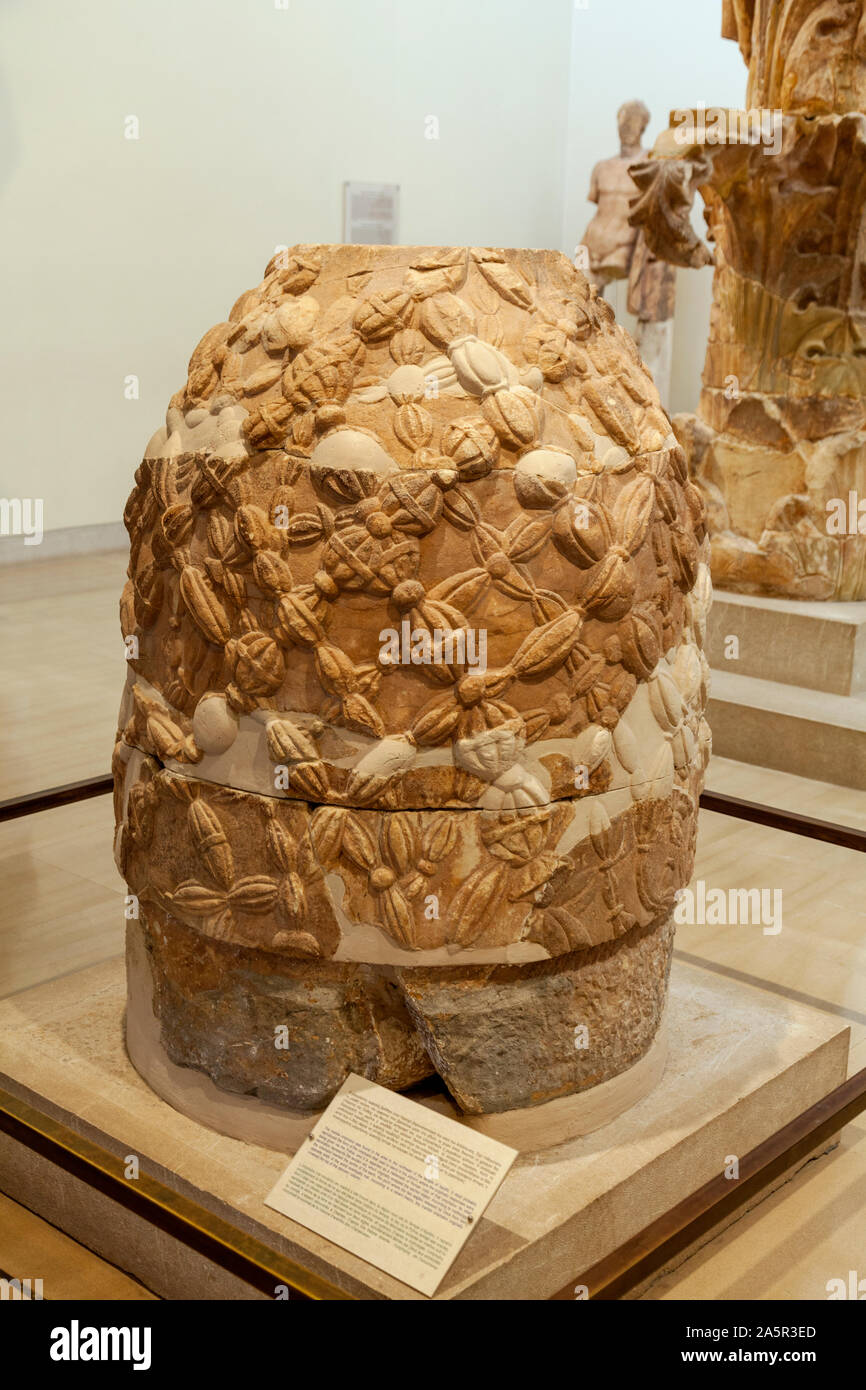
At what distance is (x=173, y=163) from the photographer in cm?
884

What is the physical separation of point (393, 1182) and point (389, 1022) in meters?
0.31

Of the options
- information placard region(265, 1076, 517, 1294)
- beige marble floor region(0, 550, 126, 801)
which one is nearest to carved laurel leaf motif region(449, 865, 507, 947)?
information placard region(265, 1076, 517, 1294)

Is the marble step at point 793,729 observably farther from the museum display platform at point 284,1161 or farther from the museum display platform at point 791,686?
the museum display platform at point 284,1161

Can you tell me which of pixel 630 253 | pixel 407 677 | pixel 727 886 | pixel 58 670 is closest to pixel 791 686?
pixel 727 886

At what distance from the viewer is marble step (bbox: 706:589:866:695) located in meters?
5.76

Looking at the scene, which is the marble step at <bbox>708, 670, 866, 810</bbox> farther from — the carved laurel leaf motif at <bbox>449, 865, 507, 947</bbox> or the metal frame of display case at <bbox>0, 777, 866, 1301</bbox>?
the carved laurel leaf motif at <bbox>449, 865, 507, 947</bbox>

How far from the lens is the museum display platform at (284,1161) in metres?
2.28

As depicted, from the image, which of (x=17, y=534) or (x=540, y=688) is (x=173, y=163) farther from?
(x=540, y=688)

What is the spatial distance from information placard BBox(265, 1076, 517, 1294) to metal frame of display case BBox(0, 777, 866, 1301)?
0.11 metres

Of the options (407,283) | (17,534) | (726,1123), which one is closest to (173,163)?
(17,534)

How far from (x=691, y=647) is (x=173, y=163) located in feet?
23.9

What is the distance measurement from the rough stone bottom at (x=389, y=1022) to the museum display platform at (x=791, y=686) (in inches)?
121

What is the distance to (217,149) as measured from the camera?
905cm

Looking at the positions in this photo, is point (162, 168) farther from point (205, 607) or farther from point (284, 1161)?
point (284, 1161)
